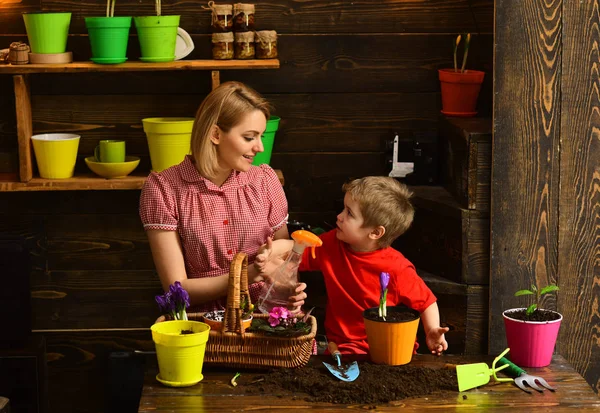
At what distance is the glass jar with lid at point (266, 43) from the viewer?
Answer: 10.7 ft

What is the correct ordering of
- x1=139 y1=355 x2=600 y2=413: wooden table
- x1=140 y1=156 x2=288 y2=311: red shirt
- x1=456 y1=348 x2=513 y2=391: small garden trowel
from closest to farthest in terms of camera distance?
x1=139 y1=355 x2=600 y2=413: wooden table → x1=456 y1=348 x2=513 y2=391: small garden trowel → x1=140 y1=156 x2=288 y2=311: red shirt

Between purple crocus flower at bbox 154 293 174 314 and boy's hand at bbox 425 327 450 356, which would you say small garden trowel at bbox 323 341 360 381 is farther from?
purple crocus flower at bbox 154 293 174 314

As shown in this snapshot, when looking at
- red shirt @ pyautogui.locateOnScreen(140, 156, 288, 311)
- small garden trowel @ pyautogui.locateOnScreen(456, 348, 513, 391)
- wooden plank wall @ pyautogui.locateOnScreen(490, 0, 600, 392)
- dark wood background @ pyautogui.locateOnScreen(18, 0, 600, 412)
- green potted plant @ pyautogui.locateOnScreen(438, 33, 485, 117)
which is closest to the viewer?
small garden trowel @ pyautogui.locateOnScreen(456, 348, 513, 391)

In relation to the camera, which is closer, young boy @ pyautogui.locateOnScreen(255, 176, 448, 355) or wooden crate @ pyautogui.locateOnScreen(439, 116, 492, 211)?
young boy @ pyautogui.locateOnScreen(255, 176, 448, 355)

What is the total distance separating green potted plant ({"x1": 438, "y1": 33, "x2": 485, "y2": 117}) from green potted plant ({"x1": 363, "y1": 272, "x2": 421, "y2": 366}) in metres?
1.26

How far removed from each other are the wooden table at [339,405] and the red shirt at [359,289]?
1.57ft

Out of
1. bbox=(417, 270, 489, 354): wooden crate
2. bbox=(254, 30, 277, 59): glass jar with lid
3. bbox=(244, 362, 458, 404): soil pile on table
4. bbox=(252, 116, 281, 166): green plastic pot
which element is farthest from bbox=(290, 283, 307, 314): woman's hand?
bbox=(254, 30, 277, 59): glass jar with lid

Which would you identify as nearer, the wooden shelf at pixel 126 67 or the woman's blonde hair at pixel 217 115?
the woman's blonde hair at pixel 217 115

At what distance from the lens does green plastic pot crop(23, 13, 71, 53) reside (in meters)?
3.15

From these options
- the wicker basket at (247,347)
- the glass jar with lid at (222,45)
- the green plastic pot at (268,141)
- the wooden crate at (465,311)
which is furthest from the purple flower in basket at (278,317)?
the glass jar with lid at (222,45)

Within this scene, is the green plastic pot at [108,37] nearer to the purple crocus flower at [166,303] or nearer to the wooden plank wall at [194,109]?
the wooden plank wall at [194,109]

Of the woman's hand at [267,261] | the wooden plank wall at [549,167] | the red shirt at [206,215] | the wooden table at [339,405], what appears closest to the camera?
the wooden table at [339,405]

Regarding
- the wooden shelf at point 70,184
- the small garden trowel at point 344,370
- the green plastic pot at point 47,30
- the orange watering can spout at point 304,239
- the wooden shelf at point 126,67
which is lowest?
the small garden trowel at point 344,370

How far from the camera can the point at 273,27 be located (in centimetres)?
343
